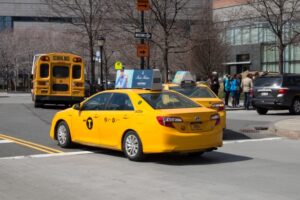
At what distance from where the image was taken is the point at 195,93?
15.4 metres

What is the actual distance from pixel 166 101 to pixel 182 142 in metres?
1.09

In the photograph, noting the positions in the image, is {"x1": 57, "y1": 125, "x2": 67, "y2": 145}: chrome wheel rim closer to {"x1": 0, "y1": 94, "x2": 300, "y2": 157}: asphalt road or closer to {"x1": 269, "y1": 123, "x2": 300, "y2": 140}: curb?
{"x1": 0, "y1": 94, "x2": 300, "y2": 157}: asphalt road

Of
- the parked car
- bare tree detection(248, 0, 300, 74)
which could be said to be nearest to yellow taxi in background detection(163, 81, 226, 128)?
the parked car

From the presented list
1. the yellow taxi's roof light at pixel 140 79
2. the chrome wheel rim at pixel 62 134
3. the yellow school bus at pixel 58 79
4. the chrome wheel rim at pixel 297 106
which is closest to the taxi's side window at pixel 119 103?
the yellow taxi's roof light at pixel 140 79

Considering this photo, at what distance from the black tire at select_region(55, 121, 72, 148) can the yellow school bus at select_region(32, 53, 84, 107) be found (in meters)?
15.3

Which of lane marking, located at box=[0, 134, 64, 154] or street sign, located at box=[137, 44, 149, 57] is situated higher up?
street sign, located at box=[137, 44, 149, 57]

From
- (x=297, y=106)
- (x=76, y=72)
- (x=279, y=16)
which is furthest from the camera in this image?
(x=279, y=16)

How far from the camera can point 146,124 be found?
34.5 ft

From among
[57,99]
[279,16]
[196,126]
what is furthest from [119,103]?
[279,16]

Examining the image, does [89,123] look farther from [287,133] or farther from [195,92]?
[287,133]

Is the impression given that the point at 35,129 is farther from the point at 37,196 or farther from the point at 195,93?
the point at 37,196

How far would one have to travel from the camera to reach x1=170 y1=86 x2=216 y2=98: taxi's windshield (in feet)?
50.4

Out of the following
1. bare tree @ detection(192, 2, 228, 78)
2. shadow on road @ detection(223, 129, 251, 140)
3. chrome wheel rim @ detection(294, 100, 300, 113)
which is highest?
bare tree @ detection(192, 2, 228, 78)

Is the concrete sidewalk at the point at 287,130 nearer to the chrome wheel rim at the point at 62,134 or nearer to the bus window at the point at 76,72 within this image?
the chrome wheel rim at the point at 62,134
